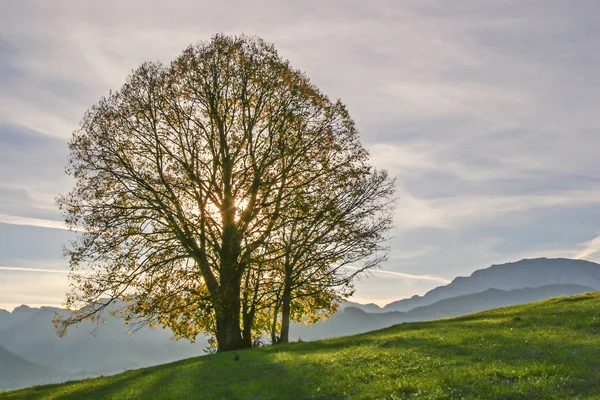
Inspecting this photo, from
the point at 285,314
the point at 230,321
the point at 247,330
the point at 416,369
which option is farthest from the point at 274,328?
the point at 416,369

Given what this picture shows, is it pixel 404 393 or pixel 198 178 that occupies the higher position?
pixel 198 178

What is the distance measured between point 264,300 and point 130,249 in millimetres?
11899

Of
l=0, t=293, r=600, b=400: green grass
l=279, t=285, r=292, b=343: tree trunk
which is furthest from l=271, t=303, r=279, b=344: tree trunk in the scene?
l=0, t=293, r=600, b=400: green grass

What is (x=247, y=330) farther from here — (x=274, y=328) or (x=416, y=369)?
(x=416, y=369)

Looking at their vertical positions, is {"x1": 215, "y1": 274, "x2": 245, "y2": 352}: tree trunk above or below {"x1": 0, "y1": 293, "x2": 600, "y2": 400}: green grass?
above

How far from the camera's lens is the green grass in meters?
17.3

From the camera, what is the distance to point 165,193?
41406mm

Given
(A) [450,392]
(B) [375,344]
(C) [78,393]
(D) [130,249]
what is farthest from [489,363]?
(D) [130,249]

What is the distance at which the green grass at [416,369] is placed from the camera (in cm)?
1734

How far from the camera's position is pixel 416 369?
2084 cm

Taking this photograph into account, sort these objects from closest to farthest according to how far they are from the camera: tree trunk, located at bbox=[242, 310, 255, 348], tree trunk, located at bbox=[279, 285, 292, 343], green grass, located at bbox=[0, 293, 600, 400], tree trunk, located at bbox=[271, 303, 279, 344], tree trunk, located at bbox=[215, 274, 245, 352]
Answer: green grass, located at bbox=[0, 293, 600, 400]
tree trunk, located at bbox=[215, 274, 245, 352]
tree trunk, located at bbox=[242, 310, 255, 348]
tree trunk, located at bbox=[279, 285, 292, 343]
tree trunk, located at bbox=[271, 303, 279, 344]

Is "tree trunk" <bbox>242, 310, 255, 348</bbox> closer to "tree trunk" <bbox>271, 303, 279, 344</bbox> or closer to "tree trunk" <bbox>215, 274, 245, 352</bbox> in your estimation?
"tree trunk" <bbox>215, 274, 245, 352</bbox>

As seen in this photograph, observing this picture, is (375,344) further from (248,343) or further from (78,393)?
(78,393)

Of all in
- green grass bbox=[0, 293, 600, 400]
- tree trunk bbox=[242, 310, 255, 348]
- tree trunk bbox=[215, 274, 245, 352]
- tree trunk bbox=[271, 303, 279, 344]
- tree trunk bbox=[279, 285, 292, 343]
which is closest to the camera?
green grass bbox=[0, 293, 600, 400]
